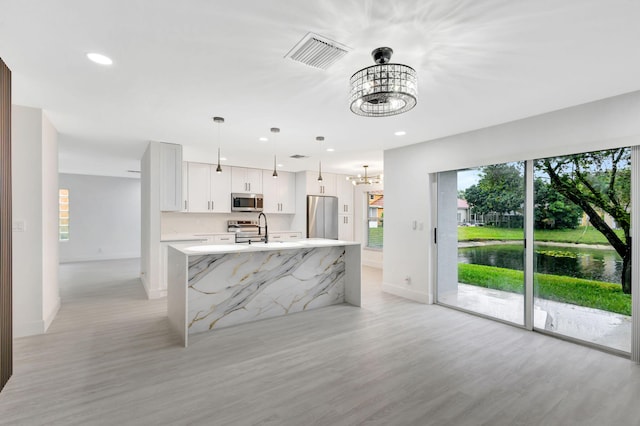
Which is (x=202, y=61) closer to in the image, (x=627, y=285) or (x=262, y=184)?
(x=627, y=285)

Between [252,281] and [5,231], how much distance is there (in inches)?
89.8

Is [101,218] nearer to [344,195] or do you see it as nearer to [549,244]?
[344,195]

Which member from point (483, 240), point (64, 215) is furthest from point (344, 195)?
point (64, 215)

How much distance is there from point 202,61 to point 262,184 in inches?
209

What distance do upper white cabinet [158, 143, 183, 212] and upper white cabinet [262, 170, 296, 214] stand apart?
2627mm

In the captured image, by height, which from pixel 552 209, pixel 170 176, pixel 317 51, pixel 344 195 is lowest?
pixel 552 209

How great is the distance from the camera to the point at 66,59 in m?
2.24

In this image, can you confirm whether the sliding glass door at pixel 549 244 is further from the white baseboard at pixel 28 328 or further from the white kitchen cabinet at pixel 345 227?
the white baseboard at pixel 28 328

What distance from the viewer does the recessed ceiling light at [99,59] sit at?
7.15ft

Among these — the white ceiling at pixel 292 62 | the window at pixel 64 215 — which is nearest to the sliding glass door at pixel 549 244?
the white ceiling at pixel 292 62

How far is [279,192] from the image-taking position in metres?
7.81

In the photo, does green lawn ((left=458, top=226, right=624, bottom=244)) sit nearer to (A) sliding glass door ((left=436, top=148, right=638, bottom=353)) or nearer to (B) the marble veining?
(A) sliding glass door ((left=436, top=148, right=638, bottom=353))

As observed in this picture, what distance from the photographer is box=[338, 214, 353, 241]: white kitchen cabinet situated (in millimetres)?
8234

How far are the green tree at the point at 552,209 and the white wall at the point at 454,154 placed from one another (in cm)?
40
